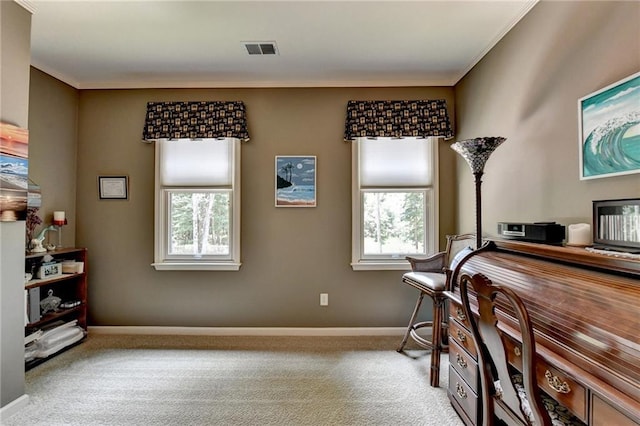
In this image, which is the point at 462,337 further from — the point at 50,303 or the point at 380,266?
the point at 50,303

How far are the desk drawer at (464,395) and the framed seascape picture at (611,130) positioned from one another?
130 cm

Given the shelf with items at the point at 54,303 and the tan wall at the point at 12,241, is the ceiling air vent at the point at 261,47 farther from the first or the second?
the shelf with items at the point at 54,303

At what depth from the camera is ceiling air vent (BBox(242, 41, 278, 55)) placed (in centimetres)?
240

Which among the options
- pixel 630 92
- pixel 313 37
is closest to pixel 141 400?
pixel 313 37

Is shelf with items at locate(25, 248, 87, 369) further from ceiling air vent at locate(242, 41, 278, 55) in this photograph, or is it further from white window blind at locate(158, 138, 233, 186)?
ceiling air vent at locate(242, 41, 278, 55)

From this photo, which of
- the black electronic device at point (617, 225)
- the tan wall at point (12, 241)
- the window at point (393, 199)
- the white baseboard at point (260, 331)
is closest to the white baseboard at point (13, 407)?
the tan wall at point (12, 241)

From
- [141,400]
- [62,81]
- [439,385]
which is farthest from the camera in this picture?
[62,81]

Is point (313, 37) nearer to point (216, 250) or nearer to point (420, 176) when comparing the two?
point (420, 176)

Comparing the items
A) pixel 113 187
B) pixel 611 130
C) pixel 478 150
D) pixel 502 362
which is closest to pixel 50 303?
pixel 113 187

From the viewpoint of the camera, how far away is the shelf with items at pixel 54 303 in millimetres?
2424

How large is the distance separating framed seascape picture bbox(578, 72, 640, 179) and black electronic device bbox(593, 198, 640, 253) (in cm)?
17

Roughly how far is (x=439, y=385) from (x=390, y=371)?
1.19 ft

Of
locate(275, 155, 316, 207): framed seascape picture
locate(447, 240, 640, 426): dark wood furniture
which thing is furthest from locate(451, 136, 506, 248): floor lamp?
locate(275, 155, 316, 207): framed seascape picture

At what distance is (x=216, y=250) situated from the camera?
10.2ft
